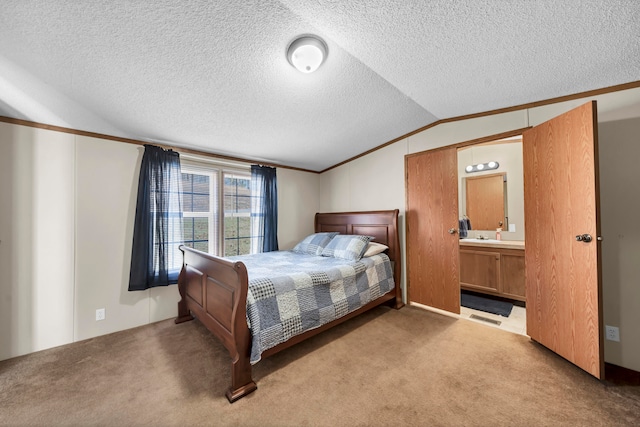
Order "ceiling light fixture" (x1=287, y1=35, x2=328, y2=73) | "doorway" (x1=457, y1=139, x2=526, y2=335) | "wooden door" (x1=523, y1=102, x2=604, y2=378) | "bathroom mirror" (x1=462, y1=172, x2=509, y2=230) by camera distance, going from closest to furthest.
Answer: "ceiling light fixture" (x1=287, y1=35, x2=328, y2=73), "wooden door" (x1=523, y1=102, x2=604, y2=378), "doorway" (x1=457, y1=139, x2=526, y2=335), "bathroom mirror" (x1=462, y1=172, x2=509, y2=230)

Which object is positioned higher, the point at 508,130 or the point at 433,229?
the point at 508,130

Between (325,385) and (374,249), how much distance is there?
5.61ft

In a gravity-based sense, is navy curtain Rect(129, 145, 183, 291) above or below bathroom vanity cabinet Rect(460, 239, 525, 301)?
above

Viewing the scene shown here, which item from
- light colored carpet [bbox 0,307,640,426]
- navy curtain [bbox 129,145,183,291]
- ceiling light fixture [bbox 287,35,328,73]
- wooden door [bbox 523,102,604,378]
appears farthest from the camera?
navy curtain [bbox 129,145,183,291]

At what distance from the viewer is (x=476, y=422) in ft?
4.61

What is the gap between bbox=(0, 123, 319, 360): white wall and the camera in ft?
6.92

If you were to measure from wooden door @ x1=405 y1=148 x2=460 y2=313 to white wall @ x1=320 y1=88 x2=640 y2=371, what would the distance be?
0.15 m

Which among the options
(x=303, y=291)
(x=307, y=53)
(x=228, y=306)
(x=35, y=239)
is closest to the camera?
(x=307, y=53)

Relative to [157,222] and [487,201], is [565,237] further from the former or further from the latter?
→ [157,222]

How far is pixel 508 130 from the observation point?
8.16 feet

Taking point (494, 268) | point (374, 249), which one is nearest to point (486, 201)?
point (494, 268)

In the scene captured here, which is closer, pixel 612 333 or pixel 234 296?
pixel 234 296

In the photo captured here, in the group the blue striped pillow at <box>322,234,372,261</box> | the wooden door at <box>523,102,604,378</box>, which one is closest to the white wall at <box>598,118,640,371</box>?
the wooden door at <box>523,102,604,378</box>

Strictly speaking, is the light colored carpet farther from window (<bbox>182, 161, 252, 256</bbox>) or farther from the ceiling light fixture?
the ceiling light fixture
